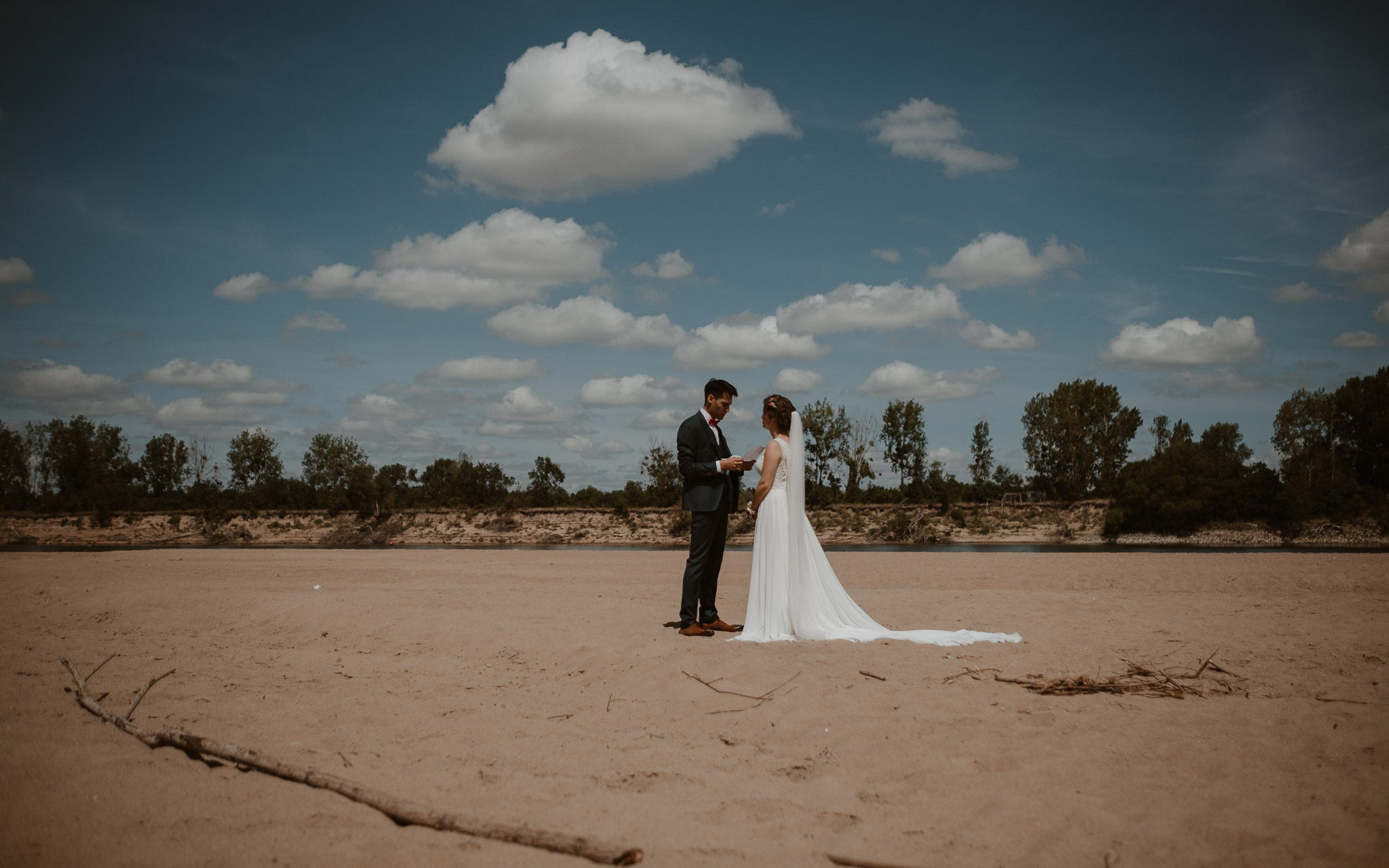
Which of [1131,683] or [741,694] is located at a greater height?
[1131,683]

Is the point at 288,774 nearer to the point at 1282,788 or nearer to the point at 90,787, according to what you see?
the point at 90,787

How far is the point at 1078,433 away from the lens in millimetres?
59438

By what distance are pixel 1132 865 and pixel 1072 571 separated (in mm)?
13782

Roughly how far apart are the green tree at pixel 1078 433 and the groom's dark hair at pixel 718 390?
56071mm

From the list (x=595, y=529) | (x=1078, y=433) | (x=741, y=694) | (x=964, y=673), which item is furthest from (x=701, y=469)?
(x=1078, y=433)

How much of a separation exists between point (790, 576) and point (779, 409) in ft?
5.68

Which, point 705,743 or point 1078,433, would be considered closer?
point 705,743

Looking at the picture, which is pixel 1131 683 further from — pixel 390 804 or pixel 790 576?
pixel 390 804

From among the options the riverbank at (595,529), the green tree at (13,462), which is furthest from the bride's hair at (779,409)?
the green tree at (13,462)

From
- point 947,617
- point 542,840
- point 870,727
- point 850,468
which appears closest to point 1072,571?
point 947,617

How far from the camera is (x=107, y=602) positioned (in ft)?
32.7

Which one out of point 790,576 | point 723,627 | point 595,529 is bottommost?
point 595,529

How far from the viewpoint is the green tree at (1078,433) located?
191ft

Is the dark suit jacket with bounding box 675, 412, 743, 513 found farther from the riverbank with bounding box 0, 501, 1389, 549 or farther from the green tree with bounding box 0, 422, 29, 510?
the green tree with bounding box 0, 422, 29, 510
